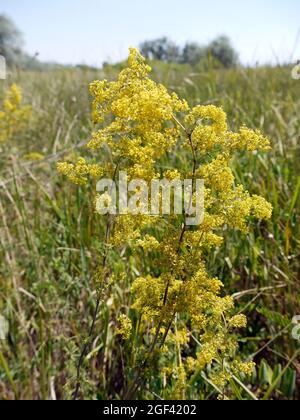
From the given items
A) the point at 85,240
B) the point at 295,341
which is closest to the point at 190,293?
the point at 295,341

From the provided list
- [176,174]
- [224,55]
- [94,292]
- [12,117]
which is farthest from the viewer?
[224,55]

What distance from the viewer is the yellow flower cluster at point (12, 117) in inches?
165

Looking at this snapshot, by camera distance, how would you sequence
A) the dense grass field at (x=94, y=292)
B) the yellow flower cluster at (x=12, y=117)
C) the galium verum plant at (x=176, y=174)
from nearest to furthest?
the galium verum plant at (x=176, y=174) → the dense grass field at (x=94, y=292) → the yellow flower cluster at (x=12, y=117)

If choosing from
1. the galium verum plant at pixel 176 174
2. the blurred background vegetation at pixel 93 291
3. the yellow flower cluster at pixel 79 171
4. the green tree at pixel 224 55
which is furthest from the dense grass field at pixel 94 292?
the green tree at pixel 224 55

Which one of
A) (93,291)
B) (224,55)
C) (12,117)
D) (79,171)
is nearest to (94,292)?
(93,291)

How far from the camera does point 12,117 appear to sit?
4.39m

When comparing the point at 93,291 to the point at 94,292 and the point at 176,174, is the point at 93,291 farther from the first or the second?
the point at 176,174

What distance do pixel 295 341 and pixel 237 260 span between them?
0.45 meters

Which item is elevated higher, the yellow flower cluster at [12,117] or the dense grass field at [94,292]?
the yellow flower cluster at [12,117]

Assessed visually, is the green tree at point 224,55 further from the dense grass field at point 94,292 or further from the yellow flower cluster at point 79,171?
the yellow flower cluster at point 79,171

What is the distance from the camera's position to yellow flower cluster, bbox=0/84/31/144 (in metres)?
4.19

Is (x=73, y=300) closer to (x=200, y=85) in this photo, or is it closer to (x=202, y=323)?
(x=202, y=323)

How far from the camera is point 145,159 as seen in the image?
3.13 ft

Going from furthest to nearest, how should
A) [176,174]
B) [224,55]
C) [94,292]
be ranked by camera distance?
[224,55] < [94,292] < [176,174]
